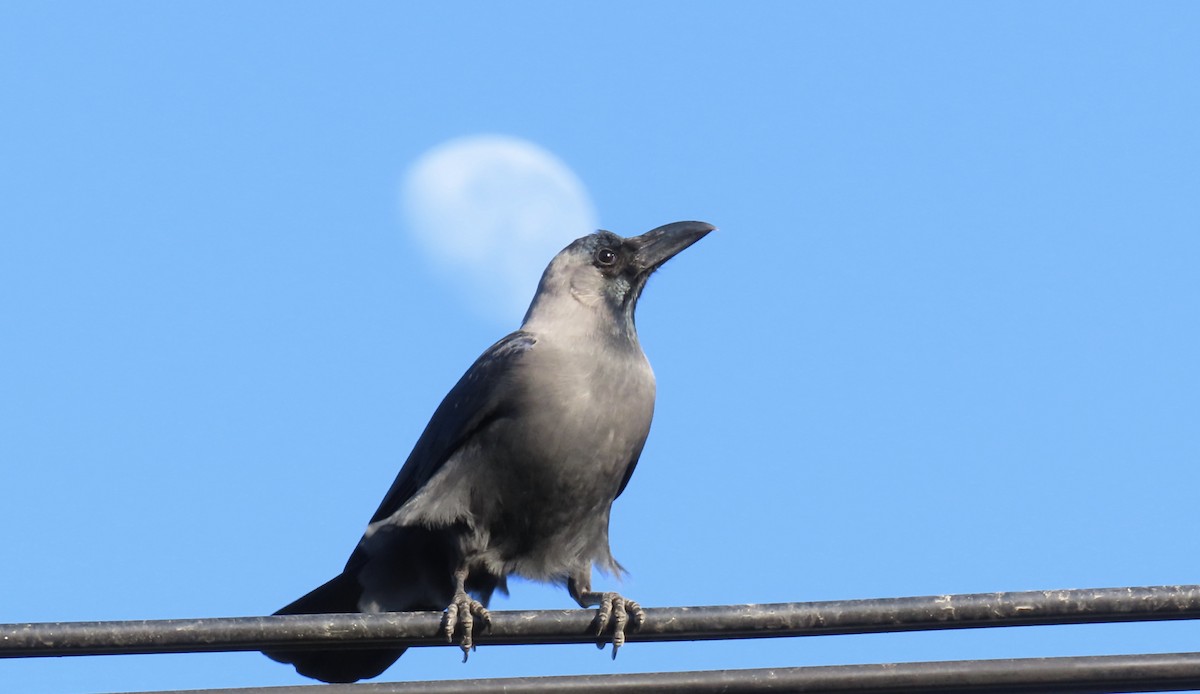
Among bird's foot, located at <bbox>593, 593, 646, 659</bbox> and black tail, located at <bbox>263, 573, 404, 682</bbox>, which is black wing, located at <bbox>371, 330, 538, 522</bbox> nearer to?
black tail, located at <bbox>263, 573, 404, 682</bbox>

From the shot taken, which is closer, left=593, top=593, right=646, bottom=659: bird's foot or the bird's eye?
left=593, top=593, right=646, bottom=659: bird's foot

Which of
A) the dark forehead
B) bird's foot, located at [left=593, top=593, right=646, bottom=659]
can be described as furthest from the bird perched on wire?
bird's foot, located at [left=593, top=593, right=646, bottom=659]

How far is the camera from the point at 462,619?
17.6 ft

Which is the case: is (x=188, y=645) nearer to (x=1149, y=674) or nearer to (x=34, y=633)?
(x=34, y=633)

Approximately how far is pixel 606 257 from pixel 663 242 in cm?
27

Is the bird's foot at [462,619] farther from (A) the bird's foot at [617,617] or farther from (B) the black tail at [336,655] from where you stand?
(B) the black tail at [336,655]

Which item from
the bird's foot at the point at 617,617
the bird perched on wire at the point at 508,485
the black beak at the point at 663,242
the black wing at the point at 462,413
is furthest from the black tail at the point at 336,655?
the black beak at the point at 663,242

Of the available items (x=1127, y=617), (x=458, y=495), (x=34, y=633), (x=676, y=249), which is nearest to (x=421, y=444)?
(x=458, y=495)

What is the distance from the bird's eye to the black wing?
1.99 feet

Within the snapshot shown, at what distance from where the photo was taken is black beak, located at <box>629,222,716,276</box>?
7289 mm

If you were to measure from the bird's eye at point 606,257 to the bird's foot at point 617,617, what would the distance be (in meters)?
2.12

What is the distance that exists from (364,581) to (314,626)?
274cm

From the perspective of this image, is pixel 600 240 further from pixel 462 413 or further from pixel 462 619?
pixel 462 619

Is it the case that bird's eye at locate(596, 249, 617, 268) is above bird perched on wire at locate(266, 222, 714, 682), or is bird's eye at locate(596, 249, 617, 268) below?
above
